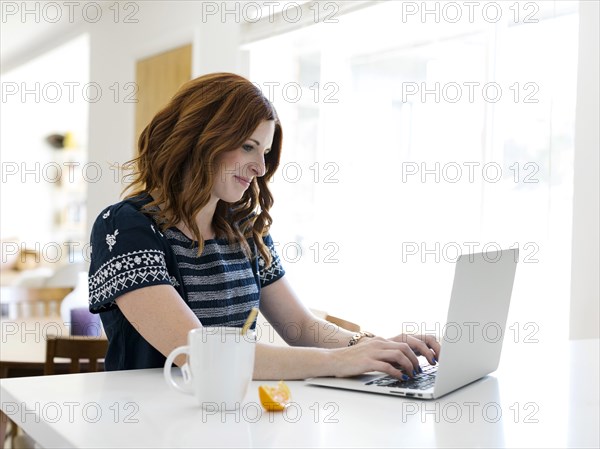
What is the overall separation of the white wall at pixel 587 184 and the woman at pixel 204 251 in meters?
1.00

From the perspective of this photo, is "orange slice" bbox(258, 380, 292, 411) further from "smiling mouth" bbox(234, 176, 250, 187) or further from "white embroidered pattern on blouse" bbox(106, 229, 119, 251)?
"smiling mouth" bbox(234, 176, 250, 187)

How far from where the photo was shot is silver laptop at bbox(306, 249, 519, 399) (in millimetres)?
1185

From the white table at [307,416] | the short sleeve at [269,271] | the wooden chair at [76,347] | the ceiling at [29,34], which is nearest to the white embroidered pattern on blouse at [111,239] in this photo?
the white table at [307,416]

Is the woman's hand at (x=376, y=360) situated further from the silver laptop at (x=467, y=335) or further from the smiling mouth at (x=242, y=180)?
the smiling mouth at (x=242, y=180)

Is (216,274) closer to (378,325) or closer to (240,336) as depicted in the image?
(240,336)

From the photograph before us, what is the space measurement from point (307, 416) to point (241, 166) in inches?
27.2

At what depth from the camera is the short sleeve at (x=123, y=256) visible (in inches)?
56.3

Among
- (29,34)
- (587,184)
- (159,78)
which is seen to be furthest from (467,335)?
(29,34)

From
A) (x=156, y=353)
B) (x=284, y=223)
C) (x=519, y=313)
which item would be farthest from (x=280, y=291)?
(x=284, y=223)

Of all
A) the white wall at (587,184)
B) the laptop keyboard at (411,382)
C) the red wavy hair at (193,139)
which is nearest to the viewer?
the laptop keyboard at (411,382)

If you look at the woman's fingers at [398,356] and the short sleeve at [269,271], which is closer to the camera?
the woman's fingers at [398,356]

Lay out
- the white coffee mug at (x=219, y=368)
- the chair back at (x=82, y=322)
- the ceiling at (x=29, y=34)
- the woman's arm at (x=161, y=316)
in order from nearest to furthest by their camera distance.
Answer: the white coffee mug at (x=219, y=368) < the woman's arm at (x=161, y=316) < the chair back at (x=82, y=322) < the ceiling at (x=29, y=34)

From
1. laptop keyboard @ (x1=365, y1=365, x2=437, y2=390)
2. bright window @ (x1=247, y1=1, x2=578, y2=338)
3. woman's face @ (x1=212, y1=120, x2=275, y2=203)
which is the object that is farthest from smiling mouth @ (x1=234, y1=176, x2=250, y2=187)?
bright window @ (x1=247, y1=1, x2=578, y2=338)

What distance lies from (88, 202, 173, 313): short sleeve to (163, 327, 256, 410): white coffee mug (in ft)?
1.12
